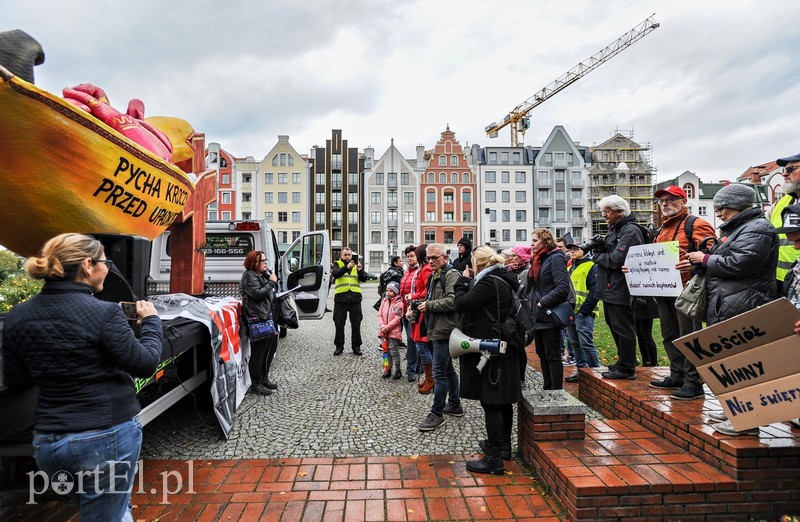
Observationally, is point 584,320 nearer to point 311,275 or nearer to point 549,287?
point 549,287

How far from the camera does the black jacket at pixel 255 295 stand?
489cm

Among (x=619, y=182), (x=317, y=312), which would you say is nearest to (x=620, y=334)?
(x=317, y=312)

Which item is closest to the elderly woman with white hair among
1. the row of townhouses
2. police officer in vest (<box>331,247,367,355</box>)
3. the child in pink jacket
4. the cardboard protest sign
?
the cardboard protest sign

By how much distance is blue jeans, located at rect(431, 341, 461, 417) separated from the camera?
4238 mm

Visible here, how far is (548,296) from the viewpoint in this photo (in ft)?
14.0

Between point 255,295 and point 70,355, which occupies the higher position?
point 255,295

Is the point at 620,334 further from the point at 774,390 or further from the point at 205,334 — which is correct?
the point at 205,334

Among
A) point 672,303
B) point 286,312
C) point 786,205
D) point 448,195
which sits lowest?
point 286,312

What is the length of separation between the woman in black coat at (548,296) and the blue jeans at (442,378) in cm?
94

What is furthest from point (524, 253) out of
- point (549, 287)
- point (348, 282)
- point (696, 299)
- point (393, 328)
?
point (348, 282)

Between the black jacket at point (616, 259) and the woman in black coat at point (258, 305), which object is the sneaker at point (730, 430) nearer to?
the black jacket at point (616, 259)

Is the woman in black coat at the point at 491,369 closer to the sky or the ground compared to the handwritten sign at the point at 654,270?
closer to the ground

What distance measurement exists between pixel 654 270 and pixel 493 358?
1876mm

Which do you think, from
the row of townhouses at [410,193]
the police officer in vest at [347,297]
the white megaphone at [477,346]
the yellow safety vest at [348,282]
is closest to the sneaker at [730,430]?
the white megaphone at [477,346]
